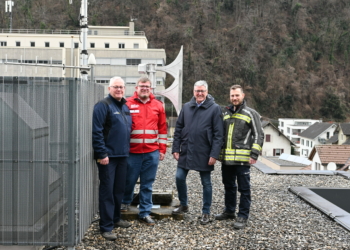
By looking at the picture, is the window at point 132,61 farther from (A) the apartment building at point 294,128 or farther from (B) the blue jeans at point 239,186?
(B) the blue jeans at point 239,186

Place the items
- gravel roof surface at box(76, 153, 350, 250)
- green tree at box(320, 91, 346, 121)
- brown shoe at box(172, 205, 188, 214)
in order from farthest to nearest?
1. green tree at box(320, 91, 346, 121)
2. brown shoe at box(172, 205, 188, 214)
3. gravel roof surface at box(76, 153, 350, 250)

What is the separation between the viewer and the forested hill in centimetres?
7469

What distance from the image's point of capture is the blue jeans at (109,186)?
5.04 m

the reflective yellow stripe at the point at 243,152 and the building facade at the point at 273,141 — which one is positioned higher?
the reflective yellow stripe at the point at 243,152

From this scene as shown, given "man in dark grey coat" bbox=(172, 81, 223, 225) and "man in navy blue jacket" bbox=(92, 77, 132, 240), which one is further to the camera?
"man in dark grey coat" bbox=(172, 81, 223, 225)

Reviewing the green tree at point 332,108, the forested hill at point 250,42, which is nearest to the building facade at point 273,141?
the forested hill at point 250,42

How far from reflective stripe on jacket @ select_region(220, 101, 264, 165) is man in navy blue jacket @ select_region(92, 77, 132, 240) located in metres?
1.41

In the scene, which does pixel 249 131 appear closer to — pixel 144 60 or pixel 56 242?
pixel 56 242

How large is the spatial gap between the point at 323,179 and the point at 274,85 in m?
67.2

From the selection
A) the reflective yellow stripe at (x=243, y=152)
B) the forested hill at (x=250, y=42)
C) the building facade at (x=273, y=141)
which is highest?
the forested hill at (x=250, y=42)

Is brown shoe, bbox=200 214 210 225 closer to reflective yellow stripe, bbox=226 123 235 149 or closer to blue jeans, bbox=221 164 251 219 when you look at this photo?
blue jeans, bbox=221 164 251 219

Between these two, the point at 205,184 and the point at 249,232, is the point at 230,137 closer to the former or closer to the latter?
the point at 205,184

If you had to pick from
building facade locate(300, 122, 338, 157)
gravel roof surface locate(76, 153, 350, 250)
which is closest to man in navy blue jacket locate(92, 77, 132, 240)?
gravel roof surface locate(76, 153, 350, 250)

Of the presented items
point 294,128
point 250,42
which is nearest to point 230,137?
point 294,128
